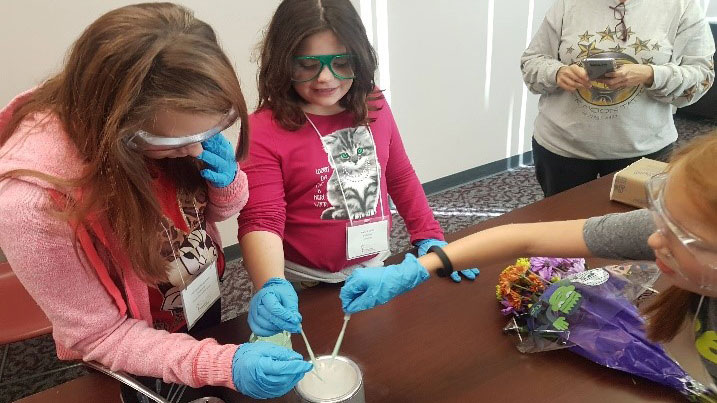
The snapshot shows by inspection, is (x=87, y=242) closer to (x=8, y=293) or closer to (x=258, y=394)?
(x=258, y=394)

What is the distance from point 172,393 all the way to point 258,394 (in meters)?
0.17

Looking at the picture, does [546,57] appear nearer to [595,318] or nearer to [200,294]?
[595,318]

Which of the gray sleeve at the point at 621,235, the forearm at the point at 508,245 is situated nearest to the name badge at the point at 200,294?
the forearm at the point at 508,245

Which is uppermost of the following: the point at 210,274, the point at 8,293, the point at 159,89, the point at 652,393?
the point at 159,89

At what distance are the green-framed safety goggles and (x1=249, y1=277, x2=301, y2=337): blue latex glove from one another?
47 cm

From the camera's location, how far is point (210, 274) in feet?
3.49

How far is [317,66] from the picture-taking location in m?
1.15

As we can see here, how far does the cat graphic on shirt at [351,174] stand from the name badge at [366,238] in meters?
0.03

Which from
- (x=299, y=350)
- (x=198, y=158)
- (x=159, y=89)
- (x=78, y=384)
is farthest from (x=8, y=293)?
(x=159, y=89)

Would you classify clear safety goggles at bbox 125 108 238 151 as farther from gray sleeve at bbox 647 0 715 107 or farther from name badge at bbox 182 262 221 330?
gray sleeve at bbox 647 0 715 107

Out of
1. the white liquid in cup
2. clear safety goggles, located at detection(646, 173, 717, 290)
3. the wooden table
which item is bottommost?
the wooden table

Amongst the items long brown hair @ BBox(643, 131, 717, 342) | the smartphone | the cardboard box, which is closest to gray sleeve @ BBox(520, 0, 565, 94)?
the smartphone

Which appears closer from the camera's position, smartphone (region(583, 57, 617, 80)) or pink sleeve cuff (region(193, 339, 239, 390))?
pink sleeve cuff (region(193, 339, 239, 390))

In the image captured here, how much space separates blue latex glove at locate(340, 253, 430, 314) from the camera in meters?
0.95
